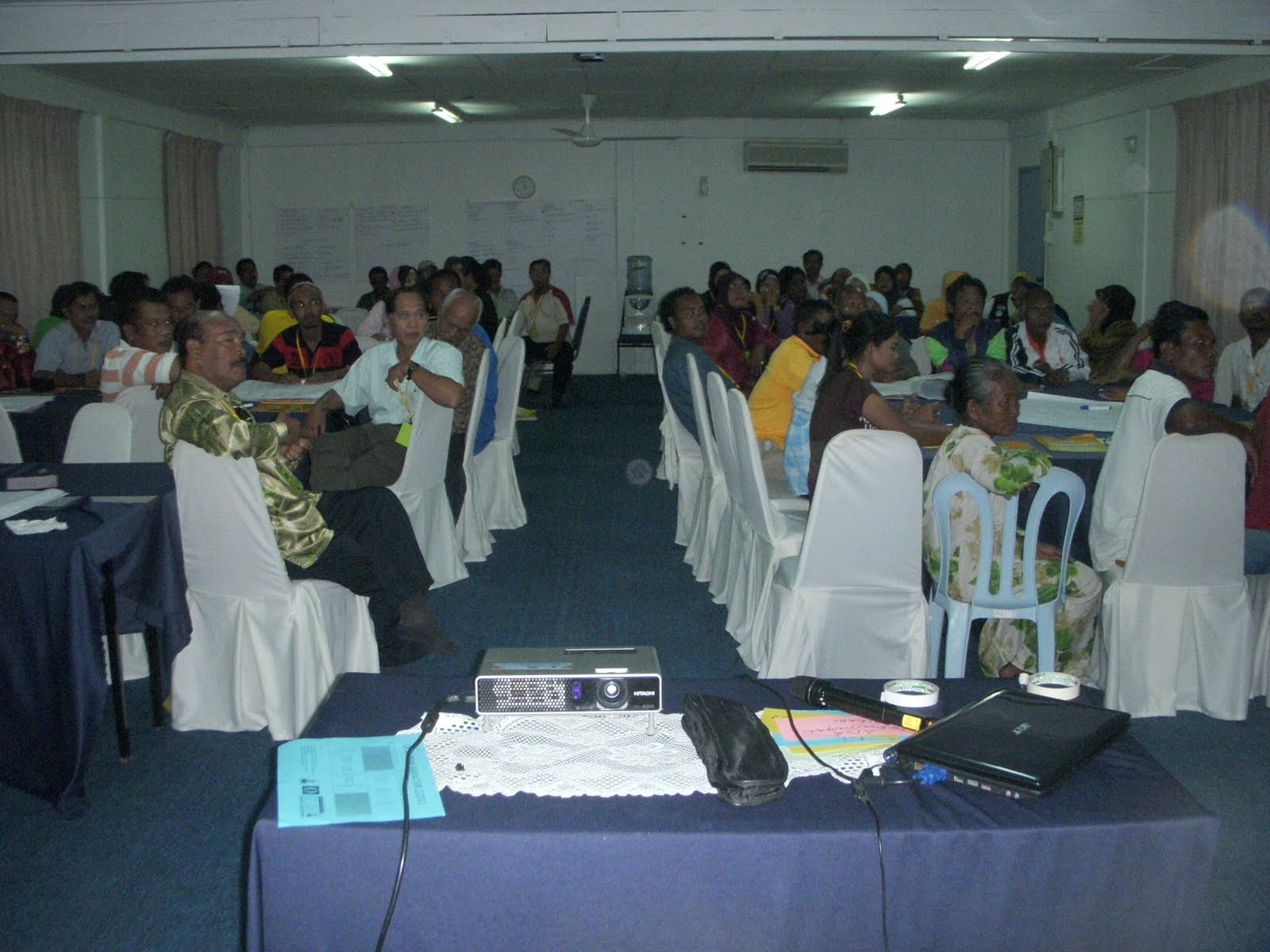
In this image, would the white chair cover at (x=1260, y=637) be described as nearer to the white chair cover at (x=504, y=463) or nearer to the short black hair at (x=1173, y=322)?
the short black hair at (x=1173, y=322)

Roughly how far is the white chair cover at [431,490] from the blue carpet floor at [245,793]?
0.14 metres

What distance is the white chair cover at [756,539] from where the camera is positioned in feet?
11.4

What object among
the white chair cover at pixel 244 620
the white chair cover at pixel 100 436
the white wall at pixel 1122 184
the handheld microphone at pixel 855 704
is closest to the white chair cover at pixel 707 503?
the white chair cover at pixel 244 620

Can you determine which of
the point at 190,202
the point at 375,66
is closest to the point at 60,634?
the point at 375,66

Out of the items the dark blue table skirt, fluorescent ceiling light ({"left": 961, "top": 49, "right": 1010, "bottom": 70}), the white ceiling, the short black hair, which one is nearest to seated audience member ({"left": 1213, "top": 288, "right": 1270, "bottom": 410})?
the short black hair

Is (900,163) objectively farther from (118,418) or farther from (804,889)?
(804,889)

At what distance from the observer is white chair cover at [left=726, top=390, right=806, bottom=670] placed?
3.48m

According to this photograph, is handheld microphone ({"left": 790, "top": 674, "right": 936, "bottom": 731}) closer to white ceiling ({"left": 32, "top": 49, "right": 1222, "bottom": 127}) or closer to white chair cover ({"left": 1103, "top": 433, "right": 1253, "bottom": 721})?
white chair cover ({"left": 1103, "top": 433, "right": 1253, "bottom": 721})

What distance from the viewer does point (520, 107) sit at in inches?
445

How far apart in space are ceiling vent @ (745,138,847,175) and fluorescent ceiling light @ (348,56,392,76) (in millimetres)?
4818

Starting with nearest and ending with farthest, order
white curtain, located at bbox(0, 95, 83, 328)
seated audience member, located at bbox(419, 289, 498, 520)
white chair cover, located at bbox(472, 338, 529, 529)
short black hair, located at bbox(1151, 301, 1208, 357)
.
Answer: short black hair, located at bbox(1151, 301, 1208, 357) < seated audience member, located at bbox(419, 289, 498, 520) < white chair cover, located at bbox(472, 338, 529, 529) < white curtain, located at bbox(0, 95, 83, 328)

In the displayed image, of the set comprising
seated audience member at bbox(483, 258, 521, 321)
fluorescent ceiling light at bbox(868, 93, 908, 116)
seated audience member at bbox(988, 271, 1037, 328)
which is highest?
fluorescent ceiling light at bbox(868, 93, 908, 116)

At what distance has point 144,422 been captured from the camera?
3.90 m

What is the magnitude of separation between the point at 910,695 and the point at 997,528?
4.82 feet
